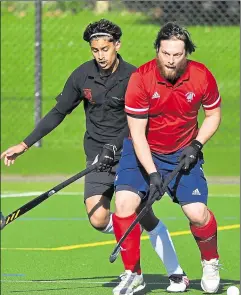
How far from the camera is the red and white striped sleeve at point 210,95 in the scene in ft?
24.9

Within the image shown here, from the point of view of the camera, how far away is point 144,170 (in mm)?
7785

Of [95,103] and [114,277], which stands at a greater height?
[95,103]

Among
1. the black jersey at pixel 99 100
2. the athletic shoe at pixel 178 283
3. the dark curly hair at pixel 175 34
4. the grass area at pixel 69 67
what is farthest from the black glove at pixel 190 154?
the grass area at pixel 69 67

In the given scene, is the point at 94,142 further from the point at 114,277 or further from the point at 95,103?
the point at 114,277

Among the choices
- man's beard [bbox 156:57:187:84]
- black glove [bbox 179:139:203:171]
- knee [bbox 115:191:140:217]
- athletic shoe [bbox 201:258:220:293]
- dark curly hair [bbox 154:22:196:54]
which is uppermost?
dark curly hair [bbox 154:22:196:54]

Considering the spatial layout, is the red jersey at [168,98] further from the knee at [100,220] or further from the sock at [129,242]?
the knee at [100,220]

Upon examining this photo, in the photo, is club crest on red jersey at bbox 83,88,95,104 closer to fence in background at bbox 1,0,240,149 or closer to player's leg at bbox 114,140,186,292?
player's leg at bbox 114,140,186,292

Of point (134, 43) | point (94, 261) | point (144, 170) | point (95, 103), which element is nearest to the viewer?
point (144, 170)

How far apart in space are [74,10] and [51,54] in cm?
97

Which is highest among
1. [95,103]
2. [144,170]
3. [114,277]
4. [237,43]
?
[237,43]

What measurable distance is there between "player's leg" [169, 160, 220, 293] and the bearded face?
76 cm

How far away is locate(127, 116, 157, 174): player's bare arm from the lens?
7566 mm

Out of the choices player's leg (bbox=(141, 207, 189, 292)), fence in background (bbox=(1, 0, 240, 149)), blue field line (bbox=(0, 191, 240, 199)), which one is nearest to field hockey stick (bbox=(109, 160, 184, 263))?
player's leg (bbox=(141, 207, 189, 292))

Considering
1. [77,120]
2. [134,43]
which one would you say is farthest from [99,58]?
[134,43]
